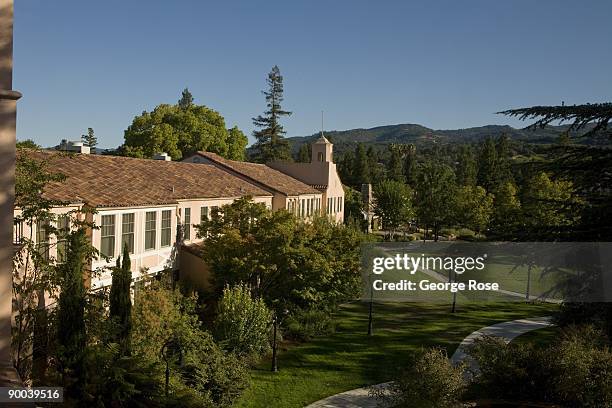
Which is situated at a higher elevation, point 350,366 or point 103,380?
point 103,380

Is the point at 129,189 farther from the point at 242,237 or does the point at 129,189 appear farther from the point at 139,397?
the point at 139,397

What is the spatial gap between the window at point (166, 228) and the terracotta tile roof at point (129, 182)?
0.62m

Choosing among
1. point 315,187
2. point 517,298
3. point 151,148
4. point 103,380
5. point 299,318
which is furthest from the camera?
point 151,148

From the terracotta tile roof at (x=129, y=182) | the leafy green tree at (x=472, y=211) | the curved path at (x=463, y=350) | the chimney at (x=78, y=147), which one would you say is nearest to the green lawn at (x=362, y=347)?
the curved path at (x=463, y=350)

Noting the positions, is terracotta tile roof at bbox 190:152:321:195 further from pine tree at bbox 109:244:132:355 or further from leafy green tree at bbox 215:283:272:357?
pine tree at bbox 109:244:132:355

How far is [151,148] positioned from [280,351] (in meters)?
29.3

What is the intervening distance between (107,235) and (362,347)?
1219cm

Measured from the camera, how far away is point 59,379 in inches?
499

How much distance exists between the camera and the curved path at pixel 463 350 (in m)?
17.0

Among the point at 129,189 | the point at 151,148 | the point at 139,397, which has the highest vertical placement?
the point at 151,148

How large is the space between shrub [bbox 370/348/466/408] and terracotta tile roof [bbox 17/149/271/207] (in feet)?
37.8

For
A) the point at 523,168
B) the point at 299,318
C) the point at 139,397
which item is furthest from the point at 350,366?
the point at 523,168

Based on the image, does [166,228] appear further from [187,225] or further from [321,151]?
[321,151]

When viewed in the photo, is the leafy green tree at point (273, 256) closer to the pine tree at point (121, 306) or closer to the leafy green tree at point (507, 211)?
the pine tree at point (121, 306)
